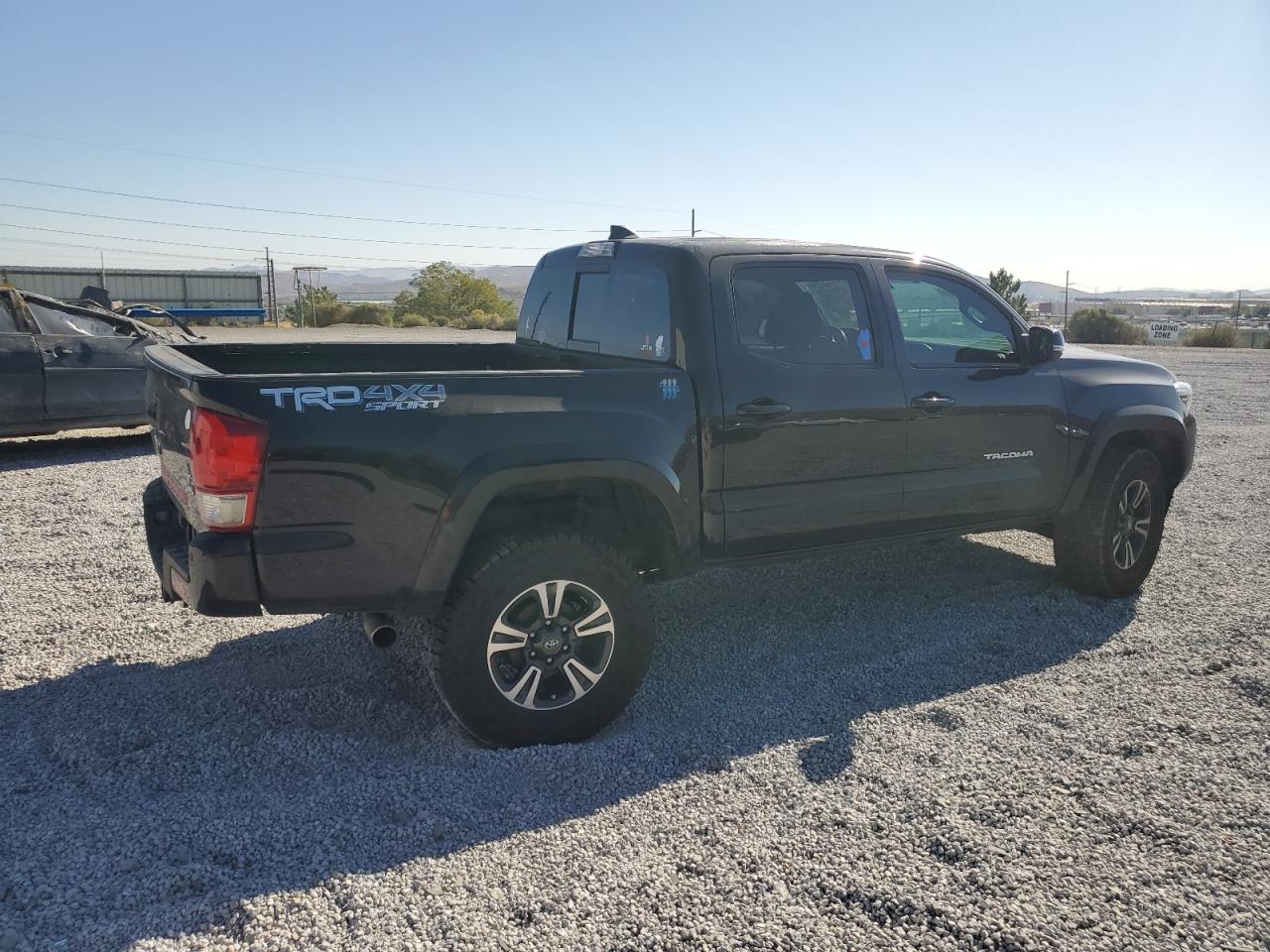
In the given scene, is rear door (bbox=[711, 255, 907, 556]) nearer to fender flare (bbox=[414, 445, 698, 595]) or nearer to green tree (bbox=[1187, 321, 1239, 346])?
fender flare (bbox=[414, 445, 698, 595])

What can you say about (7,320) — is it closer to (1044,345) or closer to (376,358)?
(376,358)

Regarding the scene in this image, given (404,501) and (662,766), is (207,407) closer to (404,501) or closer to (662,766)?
(404,501)

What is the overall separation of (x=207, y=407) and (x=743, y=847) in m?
2.20

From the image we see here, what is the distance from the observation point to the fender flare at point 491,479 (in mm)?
3412

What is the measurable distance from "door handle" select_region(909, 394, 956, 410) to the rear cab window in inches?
52.3

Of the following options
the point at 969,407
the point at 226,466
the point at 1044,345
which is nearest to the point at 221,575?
the point at 226,466

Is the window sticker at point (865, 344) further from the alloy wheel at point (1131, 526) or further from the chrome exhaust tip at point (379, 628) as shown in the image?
the chrome exhaust tip at point (379, 628)

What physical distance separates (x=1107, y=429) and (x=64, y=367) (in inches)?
355

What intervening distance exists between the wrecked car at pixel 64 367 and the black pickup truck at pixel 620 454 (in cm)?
561

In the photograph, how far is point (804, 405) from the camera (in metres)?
4.28

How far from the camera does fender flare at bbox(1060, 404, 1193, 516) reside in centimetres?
530

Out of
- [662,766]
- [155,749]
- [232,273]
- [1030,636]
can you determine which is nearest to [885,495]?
[1030,636]

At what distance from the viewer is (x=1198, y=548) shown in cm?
668

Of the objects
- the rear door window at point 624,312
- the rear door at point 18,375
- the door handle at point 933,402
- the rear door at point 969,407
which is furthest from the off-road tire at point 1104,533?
the rear door at point 18,375
